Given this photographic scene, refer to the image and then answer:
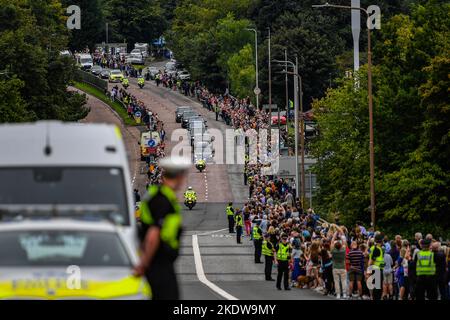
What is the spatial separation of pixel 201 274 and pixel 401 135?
28.0 m

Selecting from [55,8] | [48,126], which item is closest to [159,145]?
[55,8]

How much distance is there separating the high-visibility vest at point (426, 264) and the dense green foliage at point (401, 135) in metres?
34.2

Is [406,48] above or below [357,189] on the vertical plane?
above

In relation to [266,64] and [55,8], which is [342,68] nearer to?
[266,64]

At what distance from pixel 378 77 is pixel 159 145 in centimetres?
2946

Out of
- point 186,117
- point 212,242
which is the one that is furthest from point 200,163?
point 212,242

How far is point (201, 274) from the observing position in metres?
46.2

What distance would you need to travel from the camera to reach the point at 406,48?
2889 inches

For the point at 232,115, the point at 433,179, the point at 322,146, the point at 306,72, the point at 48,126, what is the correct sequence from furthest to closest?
the point at 306,72, the point at 232,115, the point at 322,146, the point at 433,179, the point at 48,126

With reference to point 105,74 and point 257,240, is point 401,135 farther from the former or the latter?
point 105,74

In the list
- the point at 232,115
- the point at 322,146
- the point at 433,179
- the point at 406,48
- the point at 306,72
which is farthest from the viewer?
the point at 306,72

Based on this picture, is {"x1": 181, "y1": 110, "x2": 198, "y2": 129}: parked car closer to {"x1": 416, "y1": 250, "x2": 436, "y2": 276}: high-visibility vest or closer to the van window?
{"x1": 416, "y1": 250, "x2": 436, "y2": 276}: high-visibility vest

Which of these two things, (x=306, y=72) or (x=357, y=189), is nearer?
(x=357, y=189)

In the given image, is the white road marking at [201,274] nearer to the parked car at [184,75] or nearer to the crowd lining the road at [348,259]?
the crowd lining the road at [348,259]
